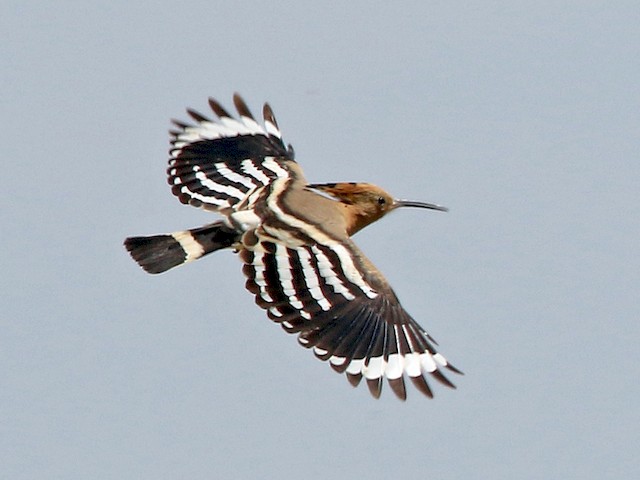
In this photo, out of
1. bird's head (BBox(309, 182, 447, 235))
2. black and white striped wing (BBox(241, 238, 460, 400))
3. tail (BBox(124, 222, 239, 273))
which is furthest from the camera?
bird's head (BBox(309, 182, 447, 235))

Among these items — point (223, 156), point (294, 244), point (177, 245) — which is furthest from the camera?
point (223, 156)

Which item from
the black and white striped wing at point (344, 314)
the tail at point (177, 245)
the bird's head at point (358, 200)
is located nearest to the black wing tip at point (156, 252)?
the tail at point (177, 245)

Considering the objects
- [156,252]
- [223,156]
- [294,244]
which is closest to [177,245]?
[156,252]

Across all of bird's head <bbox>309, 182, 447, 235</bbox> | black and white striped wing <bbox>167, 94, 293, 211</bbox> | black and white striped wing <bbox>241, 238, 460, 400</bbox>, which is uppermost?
black and white striped wing <bbox>167, 94, 293, 211</bbox>

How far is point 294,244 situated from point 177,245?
0.70 meters

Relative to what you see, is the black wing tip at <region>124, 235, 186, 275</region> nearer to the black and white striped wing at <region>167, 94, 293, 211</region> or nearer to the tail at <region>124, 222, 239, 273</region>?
the tail at <region>124, 222, 239, 273</region>

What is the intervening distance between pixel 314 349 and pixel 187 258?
3.67 feet

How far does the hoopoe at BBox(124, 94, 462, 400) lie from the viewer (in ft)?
23.7

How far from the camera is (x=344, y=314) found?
732 cm

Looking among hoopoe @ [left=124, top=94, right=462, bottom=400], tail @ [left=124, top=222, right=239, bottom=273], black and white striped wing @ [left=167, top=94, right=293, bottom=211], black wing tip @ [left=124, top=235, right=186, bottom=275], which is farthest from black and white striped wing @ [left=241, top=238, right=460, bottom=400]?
black and white striped wing @ [left=167, top=94, right=293, bottom=211]

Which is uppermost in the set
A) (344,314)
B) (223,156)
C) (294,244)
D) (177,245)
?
(223,156)

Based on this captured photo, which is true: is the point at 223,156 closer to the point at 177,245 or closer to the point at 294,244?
the point at 177,245

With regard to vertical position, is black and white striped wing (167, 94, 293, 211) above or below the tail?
above

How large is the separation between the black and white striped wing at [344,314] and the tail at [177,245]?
14.7 inches
